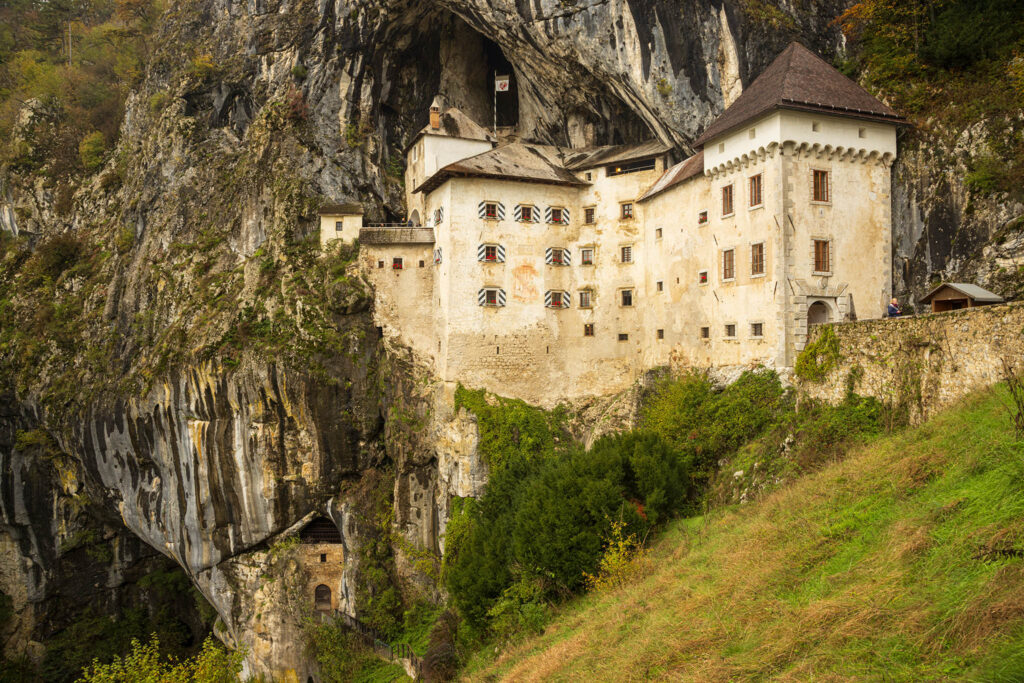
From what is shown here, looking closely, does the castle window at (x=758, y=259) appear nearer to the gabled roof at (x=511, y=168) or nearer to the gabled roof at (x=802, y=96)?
the gabled roof at (x=802, y=96)

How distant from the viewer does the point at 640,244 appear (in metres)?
31.1

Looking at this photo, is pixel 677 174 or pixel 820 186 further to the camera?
pixel 677 174

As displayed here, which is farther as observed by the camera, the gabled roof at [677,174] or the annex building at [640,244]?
the gabled roof at [677,174]

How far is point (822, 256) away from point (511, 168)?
46.5 feet

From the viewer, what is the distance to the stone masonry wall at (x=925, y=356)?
47.4ft

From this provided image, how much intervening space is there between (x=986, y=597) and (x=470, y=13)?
32715 millimetres

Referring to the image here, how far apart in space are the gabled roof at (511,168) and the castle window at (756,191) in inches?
384

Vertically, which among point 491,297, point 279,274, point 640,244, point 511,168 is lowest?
point 491,297

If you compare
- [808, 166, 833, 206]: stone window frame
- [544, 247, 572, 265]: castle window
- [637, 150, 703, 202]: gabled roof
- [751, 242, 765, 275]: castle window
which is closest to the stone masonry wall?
[751, 242, 765, 275]: castle window

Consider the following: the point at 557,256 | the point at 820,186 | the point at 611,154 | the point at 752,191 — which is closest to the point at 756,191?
the point at 752,191

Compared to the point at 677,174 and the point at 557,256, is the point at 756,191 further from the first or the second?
the point at 557,256

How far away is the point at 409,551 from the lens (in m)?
31.5

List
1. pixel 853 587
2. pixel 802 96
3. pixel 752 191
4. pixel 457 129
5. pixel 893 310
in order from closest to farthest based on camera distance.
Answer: pixel 853 587 → pixel 893 310 → pixel 802 96 → pixel 752 191 → pixel 457 129

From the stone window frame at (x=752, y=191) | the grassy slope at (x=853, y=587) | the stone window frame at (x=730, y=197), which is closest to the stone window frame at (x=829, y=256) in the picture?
the stone window frame at (x=752, y=191)
